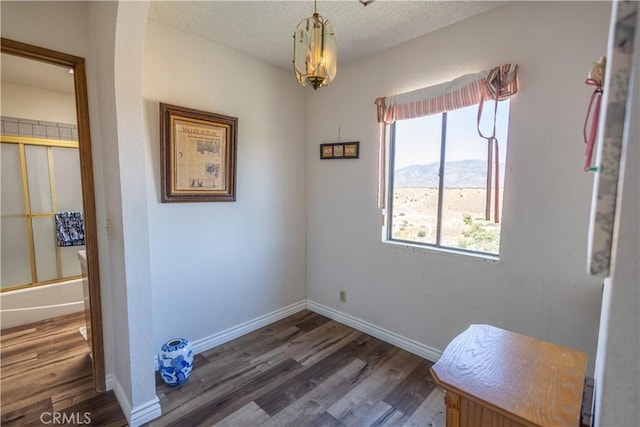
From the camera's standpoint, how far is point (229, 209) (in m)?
2.55

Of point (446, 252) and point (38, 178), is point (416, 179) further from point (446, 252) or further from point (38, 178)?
point (38, 178)

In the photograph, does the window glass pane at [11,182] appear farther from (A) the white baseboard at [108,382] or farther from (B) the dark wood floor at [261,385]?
(A) the white baseboard at [108,382]

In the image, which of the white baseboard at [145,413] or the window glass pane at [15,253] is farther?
the window glass pane at [15,253]

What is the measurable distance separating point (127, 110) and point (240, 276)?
1616 mm

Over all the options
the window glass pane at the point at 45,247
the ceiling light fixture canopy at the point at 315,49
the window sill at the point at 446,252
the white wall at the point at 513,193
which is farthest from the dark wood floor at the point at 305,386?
the window glass pane at the point at 45,247

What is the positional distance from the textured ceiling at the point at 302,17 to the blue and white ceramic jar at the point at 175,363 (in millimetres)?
2242

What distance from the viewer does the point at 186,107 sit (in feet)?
7.23

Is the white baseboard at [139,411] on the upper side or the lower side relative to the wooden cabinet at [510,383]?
lower

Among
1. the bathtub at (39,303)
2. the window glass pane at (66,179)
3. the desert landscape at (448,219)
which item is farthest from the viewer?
Answer: the window glass pane at (66,179)

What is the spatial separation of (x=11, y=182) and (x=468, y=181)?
169 inches

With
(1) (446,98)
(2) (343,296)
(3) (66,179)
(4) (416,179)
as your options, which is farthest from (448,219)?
(3) (66,179)

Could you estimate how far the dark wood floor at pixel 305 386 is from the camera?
1767 mm

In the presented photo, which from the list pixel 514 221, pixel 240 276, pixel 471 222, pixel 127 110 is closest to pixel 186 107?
pixel 127 110

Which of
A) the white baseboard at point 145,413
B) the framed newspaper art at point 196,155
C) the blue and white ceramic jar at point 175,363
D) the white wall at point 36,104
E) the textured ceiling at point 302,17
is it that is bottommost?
the white baseboard at point 145,413
